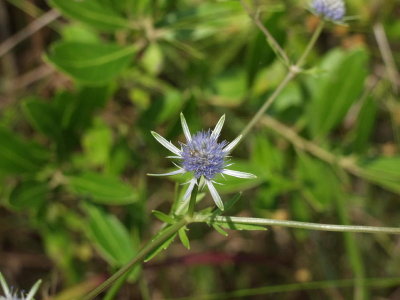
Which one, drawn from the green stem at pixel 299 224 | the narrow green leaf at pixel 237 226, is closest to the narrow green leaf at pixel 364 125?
the green stem at pixel 299 224

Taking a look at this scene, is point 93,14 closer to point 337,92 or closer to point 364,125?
point 337,92

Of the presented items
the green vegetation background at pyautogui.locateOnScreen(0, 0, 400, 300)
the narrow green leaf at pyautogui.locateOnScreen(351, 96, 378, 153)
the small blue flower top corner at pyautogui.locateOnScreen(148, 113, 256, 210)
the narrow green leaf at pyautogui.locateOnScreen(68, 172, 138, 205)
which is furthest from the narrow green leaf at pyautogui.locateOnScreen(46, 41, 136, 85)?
the narrow green leaf at pyautogui.locateOnScreen(351, 96, 378, 153)

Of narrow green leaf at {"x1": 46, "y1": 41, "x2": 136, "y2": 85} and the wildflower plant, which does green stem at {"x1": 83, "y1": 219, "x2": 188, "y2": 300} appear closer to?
the wildflower plant

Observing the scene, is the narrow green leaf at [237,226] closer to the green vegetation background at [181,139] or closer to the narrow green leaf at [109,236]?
the green vegetation background at [181,139]

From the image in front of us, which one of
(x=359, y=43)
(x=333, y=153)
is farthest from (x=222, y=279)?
(x=359, y=43)

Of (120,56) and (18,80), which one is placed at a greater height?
(18,80)

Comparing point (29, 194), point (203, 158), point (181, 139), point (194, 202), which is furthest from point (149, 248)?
point (181, 139)

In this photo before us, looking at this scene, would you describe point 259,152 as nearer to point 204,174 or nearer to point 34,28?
point 204,174
